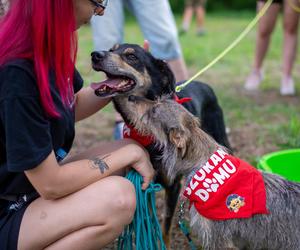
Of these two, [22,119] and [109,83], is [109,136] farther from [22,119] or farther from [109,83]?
[22,119]

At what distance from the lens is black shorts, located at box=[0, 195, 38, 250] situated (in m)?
2.18

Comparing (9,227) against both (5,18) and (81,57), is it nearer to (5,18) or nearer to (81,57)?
(5,18)

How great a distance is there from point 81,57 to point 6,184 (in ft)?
22.4

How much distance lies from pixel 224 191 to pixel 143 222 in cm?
46

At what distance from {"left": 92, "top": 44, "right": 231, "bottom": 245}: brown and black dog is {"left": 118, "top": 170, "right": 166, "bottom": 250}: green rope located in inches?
7.6

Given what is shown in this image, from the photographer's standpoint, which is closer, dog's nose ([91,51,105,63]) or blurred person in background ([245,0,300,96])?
dog's nose ([91,51,105,63])

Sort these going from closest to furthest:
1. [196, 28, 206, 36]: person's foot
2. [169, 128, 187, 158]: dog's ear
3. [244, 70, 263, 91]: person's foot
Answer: [169, 128, 187, 158]: dog's ear, [244, 70, 263, 91]: person's foot, [196, 28, 206, 36]: person's foot

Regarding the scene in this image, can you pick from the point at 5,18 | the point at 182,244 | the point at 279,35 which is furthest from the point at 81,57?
the point at 5,18

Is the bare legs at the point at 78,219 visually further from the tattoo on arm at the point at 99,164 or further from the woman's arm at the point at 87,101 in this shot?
the woman's arm at the point at 87,101

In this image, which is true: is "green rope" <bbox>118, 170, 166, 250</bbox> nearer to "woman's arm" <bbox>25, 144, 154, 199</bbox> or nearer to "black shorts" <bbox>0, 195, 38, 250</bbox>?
"woman's arm" <bbox>25, 144, 154, 199</bbox>

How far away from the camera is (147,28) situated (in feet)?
13.3

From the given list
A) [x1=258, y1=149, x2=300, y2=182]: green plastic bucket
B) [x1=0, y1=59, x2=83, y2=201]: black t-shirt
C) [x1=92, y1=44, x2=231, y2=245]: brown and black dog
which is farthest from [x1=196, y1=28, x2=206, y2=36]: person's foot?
[x1=0, y1=59, x2=83, y2=201]: black t-shirt

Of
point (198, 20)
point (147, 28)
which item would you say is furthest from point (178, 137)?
point (198, 20)

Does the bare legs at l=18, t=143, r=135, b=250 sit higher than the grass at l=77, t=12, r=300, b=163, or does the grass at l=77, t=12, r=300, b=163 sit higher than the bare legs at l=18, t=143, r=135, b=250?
the bare legs at l=18, t=143, r=135, b=250
